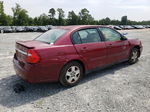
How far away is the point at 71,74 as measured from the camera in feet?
12.5

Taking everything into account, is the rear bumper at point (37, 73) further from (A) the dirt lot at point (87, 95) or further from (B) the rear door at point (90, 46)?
(B) the rear door at point (90, 46)

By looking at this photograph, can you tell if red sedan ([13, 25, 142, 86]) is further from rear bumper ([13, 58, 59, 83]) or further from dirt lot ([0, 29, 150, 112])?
dirt lot ([0, 29, 150, 112])

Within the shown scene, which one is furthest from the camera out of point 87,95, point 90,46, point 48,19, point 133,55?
point 48,19

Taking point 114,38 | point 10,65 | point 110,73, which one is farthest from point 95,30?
point 10,65

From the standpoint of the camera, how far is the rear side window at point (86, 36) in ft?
12.8

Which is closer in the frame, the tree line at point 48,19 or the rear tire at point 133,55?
the rear tire at point 133,55

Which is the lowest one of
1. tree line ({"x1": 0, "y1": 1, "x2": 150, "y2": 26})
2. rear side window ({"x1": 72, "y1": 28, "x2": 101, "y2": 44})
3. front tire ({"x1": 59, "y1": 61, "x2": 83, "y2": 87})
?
front tire ({"x1": 59, "y1": 61, "x2": 83, "y2": 87})

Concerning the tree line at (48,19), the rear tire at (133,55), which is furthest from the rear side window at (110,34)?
the tree line at (48,19)

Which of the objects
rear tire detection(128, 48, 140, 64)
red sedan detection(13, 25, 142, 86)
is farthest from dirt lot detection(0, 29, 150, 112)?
rear tire detection(128, 48, 140, 64)

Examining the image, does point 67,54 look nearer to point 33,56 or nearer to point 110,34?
point 33,56

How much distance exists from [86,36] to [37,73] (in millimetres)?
1633

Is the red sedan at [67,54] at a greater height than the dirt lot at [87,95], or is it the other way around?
the red sedan at [67,54]

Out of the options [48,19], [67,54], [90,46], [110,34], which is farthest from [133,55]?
[48,19]

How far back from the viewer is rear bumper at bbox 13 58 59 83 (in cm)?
328
